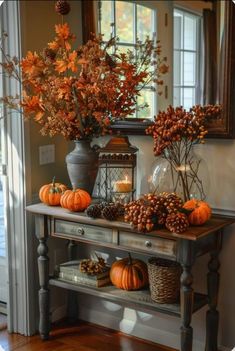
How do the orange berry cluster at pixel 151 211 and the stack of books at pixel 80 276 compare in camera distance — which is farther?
the stack of books at pixel 80 276

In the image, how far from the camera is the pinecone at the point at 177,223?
2.32m

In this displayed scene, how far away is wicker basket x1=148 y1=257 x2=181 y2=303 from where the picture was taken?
2596mm

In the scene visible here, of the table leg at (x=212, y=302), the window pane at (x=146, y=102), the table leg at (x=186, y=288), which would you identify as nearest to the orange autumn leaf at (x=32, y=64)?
the window pane at (x=146, y=102)

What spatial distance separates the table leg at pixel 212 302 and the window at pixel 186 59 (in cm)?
85

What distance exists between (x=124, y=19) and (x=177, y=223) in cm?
145

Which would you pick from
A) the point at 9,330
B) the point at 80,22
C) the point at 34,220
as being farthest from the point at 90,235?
the point at 80,22

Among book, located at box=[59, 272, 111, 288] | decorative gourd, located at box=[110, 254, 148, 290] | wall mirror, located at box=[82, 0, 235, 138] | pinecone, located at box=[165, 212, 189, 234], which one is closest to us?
pinecone, located at box=[165, 212, 189, 234]

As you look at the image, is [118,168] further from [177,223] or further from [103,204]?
[177,223]

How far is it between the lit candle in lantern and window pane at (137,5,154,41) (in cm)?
90

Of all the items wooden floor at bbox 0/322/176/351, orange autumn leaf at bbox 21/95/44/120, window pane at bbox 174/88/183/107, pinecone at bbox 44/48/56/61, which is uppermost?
pinecone at bbox 44/48/56/61

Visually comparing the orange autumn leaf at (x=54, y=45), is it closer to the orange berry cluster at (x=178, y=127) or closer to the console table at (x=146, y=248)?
the orange berry cluster at (x=178, y=127)

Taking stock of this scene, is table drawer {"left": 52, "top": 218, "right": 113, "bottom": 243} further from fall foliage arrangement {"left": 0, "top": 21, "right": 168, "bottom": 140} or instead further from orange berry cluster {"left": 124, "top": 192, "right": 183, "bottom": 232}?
fall foliage arrangement {"left": 0, "top": 21, "right": 168, "bottom": 140}

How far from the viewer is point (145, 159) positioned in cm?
299

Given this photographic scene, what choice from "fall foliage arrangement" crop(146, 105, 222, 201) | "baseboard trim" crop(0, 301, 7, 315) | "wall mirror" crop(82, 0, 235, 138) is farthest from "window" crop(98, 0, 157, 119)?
"baseboard trim" crop(0, 301, 7, 315)
